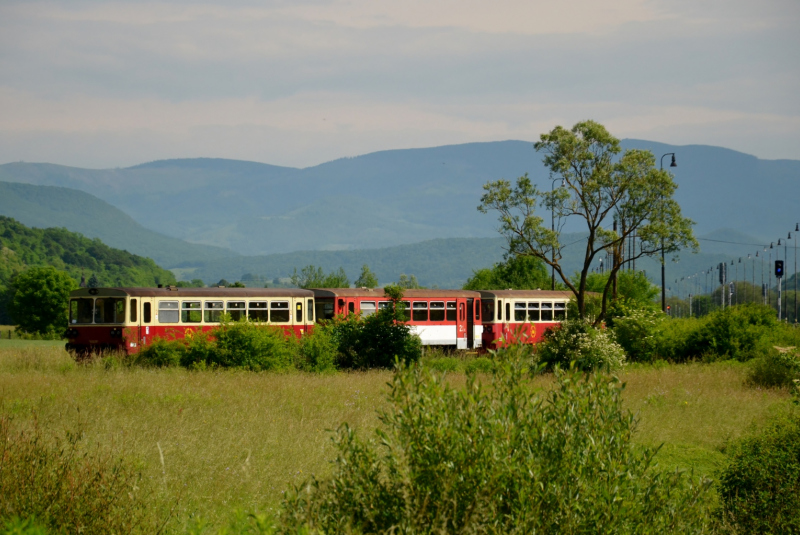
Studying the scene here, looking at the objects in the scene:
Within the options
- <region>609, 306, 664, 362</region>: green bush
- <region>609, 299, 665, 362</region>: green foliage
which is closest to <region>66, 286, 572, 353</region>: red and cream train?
<region>609, 299, 665, 362</region>: green foliage

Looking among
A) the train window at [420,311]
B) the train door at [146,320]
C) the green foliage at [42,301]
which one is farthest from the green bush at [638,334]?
the green foliage at [42,301]

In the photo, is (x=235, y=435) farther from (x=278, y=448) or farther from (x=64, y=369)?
(x=64, y=369)

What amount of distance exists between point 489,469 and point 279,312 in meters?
27.7

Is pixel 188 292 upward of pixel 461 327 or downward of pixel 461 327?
upward

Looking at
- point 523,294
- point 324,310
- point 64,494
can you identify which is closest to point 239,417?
point 64,494

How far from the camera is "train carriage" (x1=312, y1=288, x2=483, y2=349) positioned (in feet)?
115

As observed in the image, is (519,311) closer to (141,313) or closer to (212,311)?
(212,311)

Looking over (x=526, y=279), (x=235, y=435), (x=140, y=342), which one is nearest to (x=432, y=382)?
(x=235, y=435)

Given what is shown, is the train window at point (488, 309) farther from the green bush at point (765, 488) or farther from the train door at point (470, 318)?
the green bush at point (765, 488)

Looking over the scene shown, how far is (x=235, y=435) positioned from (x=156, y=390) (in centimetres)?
620

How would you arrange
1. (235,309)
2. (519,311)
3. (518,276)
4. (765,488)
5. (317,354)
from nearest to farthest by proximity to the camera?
1. (765,488)
2. (317,354)
3. (235,309)
4. (519,311)
5. (518,276)

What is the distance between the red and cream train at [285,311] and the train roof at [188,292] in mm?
34

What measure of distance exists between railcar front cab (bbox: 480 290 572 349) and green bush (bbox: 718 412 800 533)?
26.5m

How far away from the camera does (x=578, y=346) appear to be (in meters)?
30.2
